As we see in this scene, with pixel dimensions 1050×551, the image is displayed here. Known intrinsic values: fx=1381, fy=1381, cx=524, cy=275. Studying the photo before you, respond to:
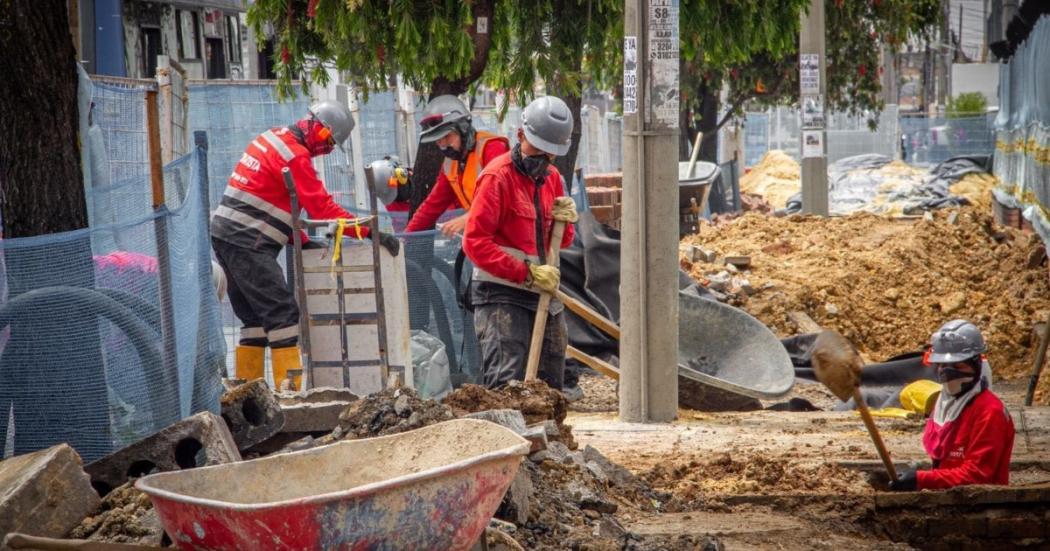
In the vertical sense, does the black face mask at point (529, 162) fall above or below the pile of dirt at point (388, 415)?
above

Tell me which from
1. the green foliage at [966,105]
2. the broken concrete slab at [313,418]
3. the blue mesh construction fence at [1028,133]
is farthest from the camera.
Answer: the green foliage at [966,105]

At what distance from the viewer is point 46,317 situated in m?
→ 5.64

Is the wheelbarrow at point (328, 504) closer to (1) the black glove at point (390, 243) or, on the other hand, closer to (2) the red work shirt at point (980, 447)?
(2) the red work shirt at point (980, 447)

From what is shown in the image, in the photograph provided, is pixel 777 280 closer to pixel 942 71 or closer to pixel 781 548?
pixel 781 548

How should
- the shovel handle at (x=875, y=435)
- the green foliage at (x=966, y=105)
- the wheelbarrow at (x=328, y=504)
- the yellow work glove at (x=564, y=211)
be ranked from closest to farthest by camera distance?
the wheelbarrow at (x=328, y=504) → the shovel handle at (x=875, y=435) → the yellow work glove at (x=564, y=211) → the green foliage at (x=966, y=105)

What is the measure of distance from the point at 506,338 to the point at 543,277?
515mm

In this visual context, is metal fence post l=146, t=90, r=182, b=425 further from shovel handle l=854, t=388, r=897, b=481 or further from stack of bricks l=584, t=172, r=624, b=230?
stack of bricks l=584, t=172, r=624, b=230

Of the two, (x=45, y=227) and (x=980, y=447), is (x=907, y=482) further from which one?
(x=45, y=227)

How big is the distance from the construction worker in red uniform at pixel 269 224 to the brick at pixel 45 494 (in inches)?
147

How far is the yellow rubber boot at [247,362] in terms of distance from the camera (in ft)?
30.2

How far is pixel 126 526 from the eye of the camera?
4988mm

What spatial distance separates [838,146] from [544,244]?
29.3 m

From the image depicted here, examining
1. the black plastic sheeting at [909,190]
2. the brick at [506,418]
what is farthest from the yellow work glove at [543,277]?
the black plastic sheeting at [909,190]

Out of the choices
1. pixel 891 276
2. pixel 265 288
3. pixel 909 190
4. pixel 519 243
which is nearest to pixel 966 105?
pixel 909 190
